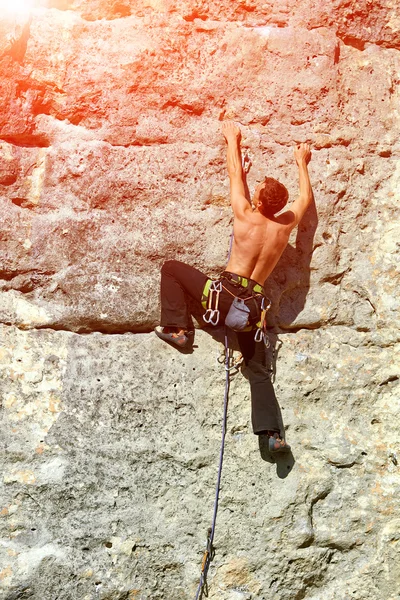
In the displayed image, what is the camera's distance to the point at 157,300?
186 inches

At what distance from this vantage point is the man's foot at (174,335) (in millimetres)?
4590

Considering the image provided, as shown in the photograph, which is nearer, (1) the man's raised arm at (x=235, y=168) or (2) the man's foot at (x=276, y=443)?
(2) the man's foot at (x=276, y=443)

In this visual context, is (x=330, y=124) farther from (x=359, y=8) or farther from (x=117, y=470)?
(x=117, y=470)

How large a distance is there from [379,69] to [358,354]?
207 centimetres

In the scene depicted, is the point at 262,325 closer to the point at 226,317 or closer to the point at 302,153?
the point at 226,317

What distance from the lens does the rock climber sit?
14.7 feet

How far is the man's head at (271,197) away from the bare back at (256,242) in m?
0.05

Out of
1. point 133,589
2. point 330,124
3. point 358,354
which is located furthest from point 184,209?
point 133,589

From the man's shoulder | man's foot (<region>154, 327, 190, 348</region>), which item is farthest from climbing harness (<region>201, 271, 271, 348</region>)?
the man's shoulder

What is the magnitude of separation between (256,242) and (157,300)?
78cm

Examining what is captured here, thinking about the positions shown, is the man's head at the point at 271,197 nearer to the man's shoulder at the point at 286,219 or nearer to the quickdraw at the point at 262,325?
the man's shoulder at the point at 286,219

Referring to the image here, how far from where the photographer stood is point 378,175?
4.91 m

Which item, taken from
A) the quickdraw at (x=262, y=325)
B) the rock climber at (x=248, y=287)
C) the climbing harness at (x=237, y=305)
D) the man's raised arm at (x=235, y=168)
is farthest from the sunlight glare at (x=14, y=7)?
the quickdraw at (x=262, y=325)

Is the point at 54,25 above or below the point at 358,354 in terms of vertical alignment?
above
